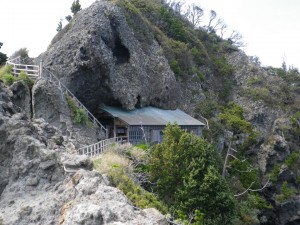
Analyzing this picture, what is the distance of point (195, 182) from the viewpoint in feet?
69.9

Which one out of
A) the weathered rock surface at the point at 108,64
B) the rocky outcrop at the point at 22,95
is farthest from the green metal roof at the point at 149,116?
the rocky outcrop at the point at 22,95

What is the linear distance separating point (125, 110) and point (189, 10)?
51.7 m

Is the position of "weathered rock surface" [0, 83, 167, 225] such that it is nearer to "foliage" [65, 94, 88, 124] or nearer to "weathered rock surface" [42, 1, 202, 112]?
"foliage" [65, 94, 88, 124]

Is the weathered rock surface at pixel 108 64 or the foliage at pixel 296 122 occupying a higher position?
the weathered rock surface at pixel 108 64

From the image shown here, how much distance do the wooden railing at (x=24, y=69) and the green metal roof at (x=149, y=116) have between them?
7.77 m

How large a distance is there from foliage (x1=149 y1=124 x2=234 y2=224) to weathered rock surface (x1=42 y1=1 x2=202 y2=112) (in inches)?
414

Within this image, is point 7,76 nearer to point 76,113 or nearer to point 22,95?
point 22,95

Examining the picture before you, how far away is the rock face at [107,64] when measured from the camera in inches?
1286

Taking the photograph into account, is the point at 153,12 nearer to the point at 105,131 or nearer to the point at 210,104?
the point at 210,104

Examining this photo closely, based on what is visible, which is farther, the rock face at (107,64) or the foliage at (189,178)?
the rock face at (107,64)

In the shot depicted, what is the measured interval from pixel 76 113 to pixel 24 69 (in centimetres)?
434

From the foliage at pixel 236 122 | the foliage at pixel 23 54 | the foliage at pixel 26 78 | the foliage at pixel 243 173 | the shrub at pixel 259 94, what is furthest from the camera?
the shrub at pixel 259 94

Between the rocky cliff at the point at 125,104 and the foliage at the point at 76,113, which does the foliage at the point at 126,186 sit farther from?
the foliage at the point at 76,113

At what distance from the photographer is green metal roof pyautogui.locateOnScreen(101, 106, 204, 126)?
34156 mm
